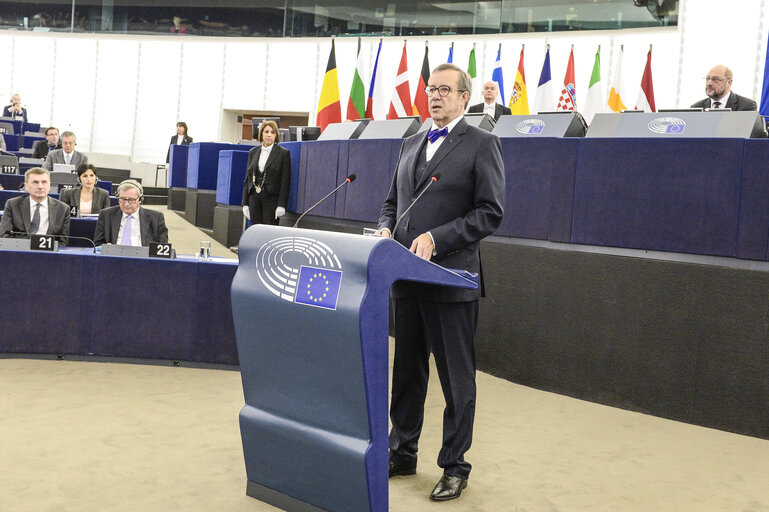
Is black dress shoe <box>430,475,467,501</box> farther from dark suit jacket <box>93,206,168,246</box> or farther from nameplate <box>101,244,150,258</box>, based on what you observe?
dark suit jacket <box>93,206,168,246</box>

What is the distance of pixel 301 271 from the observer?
2.35 m

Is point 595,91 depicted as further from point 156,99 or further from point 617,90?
point 156,99

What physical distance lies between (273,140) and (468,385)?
18.5ft

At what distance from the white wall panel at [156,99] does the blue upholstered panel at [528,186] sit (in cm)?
1341

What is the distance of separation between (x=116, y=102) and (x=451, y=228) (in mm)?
16236

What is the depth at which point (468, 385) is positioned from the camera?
2742 millimetres

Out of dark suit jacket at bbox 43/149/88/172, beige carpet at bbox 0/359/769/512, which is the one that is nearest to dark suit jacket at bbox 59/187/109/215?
dark suit jacket at bbox 43/149/88/172

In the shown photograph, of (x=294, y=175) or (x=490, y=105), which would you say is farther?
(x=294, y=175)

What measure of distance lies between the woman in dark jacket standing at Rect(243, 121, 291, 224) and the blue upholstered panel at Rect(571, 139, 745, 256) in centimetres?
394

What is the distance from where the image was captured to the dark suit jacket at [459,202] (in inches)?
104

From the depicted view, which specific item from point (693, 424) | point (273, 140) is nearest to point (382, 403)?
point (693, 424)

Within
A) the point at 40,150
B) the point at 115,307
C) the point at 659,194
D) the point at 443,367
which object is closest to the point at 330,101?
the point at 40,150

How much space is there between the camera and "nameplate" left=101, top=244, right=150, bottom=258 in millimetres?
4680

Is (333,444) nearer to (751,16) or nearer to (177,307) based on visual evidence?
(177,307)
